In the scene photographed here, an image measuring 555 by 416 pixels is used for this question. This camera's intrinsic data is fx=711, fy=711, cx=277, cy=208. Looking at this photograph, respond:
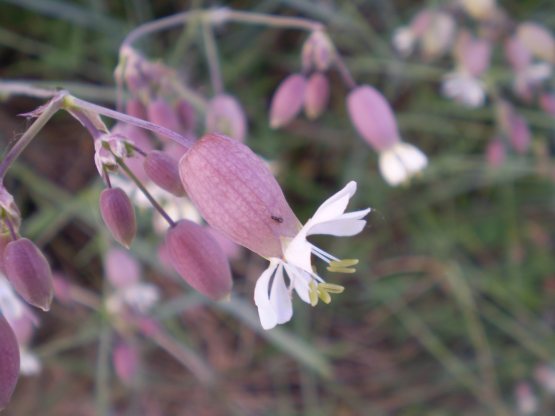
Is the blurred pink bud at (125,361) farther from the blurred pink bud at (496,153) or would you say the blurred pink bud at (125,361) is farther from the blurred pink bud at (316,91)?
the blurred pink bud at (496,153)

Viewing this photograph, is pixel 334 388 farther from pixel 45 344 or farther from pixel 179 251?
pixel 179 251

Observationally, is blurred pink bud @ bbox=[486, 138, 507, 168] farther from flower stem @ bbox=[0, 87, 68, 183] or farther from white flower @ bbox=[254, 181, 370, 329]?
flower stem @ bbox=[0, 87, 68, 183]

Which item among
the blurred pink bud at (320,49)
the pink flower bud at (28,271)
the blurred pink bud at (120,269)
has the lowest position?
the pink flower bud at (28,271)

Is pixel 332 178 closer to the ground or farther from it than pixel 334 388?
farther from it

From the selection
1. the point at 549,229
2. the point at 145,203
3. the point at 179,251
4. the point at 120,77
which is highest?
the point at 549,229

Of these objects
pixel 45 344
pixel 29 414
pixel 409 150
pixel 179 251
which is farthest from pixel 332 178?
pixel 179 251

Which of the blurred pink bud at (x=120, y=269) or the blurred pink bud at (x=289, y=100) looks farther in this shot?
the blurred pink bud at (x=120, y=269)

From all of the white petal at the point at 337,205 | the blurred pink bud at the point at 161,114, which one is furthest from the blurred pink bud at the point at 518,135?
the white petal at the point at 337,205
